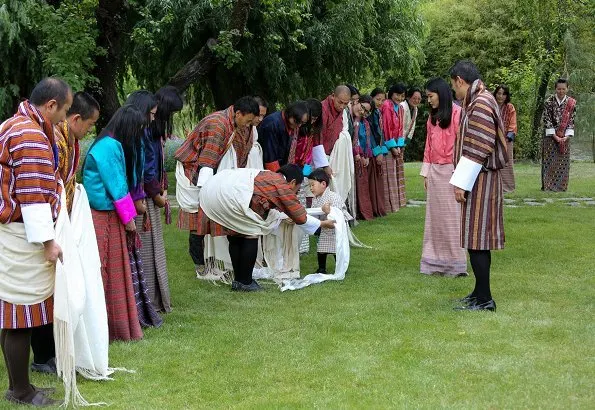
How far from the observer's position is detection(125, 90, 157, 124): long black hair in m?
5.78

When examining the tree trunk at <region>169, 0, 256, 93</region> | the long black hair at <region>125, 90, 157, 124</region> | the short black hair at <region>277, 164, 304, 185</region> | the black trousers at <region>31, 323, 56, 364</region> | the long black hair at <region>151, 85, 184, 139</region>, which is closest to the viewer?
the black trousers at <region>31, 323, 56, 364</region>

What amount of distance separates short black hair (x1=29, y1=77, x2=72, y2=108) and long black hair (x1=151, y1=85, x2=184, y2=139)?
1.99 m

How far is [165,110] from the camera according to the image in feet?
21.6

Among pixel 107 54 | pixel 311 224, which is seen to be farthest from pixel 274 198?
pixel 107 54

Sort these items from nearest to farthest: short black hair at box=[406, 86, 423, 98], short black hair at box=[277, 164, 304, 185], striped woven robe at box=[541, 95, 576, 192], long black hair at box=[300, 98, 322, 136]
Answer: short black hair at box=[277, 164, 304, 185], long black hair at box=[300, 98, 322, 136], short black hair at box=[406, 86, 423, 98], striped woven robe at box=[541, 95, 576, 192]

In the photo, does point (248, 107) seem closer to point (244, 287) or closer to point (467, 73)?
point (244, 287)

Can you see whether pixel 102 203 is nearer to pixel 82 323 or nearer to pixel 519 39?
pixel 82 323

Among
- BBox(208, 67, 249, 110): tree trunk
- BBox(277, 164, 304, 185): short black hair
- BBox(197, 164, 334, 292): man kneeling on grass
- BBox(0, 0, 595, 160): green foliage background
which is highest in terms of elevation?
BBox(0, 0, 595, 160): green foliage background

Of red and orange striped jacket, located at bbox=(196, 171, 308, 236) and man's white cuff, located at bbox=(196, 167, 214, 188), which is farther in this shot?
man's white cuff, located at bbox=(196, 167, 214, 188)

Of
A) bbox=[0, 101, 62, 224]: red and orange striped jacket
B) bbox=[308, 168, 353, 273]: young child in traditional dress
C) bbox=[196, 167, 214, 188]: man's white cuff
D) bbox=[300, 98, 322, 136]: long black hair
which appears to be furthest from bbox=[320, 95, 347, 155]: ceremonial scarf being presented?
bbox=[0, 101, 62, 224]: red and orange striped jacket

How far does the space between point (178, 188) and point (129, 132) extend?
211cm

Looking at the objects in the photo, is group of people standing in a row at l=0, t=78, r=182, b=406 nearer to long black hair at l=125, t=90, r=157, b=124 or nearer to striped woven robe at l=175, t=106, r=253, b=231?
long black hair at l=125, t=90, r=157, b=124

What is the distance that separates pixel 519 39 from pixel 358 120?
52.2ft

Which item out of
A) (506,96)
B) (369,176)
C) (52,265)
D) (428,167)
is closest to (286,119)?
(428,167)
